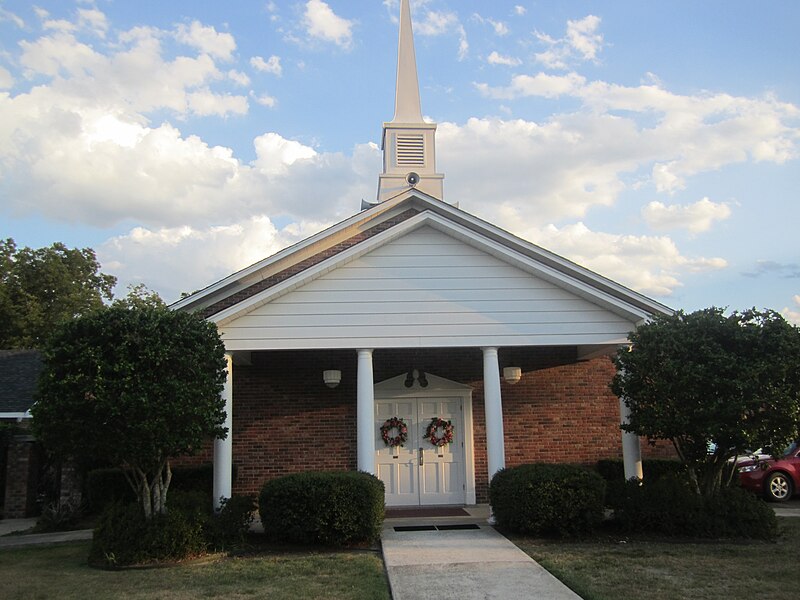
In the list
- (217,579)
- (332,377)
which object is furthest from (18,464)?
(217,579)

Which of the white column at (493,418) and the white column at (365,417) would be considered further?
the white column at (493,418)

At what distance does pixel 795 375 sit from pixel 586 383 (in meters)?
5.20

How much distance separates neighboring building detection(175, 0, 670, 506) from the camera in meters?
11.9

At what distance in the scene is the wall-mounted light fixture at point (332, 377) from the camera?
14.1m

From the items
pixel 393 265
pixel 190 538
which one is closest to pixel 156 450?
pixel 190 538

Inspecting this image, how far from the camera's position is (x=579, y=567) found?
28.3 ft

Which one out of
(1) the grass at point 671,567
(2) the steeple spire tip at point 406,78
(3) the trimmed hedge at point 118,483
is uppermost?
(2) the steeple spire tip at point 406,78

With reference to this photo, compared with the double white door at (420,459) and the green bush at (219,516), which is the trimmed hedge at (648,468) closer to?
the double white door at (420,459)

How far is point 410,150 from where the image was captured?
1858 cm

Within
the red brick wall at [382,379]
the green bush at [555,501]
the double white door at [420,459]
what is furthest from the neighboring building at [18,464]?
the green bush at [555,501]

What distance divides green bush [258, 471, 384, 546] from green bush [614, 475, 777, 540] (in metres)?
3.94

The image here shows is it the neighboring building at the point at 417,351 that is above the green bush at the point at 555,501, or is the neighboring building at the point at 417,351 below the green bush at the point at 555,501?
above

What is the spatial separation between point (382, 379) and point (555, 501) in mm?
5275

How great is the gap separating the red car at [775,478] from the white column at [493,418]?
649 cm
